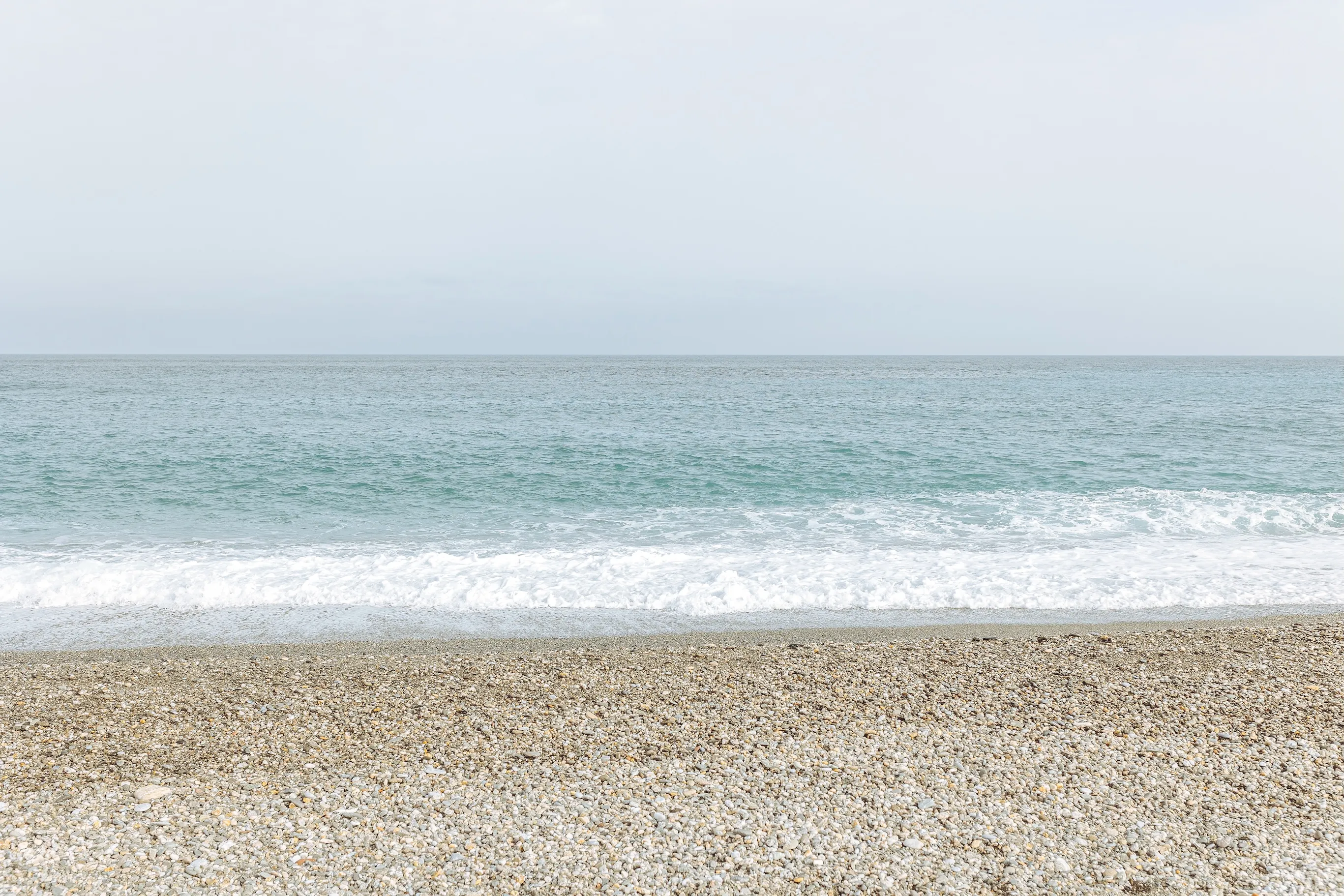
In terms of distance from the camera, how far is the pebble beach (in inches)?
172

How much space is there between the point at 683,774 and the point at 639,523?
10232mm

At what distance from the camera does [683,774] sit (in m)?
5.39

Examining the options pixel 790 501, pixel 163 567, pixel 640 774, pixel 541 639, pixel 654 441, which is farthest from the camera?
pixel 654 441

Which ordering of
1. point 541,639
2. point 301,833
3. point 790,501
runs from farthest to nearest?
point 790,501 → point 541,639 → point 301,833

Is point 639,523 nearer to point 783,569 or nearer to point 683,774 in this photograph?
point 783,569

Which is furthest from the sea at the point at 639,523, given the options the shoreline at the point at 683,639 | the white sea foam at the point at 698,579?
the shoreline at the point at 683,639

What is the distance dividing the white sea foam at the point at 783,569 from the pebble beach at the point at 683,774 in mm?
2570

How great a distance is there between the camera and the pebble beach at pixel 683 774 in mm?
4375

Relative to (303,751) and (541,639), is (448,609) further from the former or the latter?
(303,751)

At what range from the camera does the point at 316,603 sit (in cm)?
1062

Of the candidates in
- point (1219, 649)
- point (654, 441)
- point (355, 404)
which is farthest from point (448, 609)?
point (355, 404)

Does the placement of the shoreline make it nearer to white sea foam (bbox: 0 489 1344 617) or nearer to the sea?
the sea

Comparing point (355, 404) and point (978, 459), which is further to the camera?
point (355, 404)

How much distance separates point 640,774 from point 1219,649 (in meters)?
6.32
